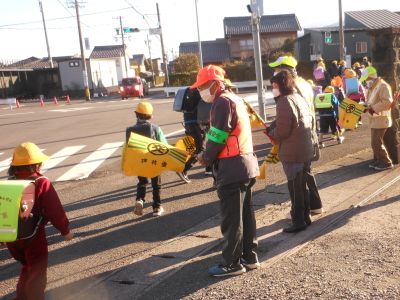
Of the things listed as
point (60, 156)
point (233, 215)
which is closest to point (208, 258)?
point (233, 215)

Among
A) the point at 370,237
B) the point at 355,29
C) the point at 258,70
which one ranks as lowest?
the point at 370,237

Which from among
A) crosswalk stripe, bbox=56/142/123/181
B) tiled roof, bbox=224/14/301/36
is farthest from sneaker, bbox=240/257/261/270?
tiled roof, bbox=224/14/301/36

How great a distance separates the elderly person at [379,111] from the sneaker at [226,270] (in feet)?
13.1

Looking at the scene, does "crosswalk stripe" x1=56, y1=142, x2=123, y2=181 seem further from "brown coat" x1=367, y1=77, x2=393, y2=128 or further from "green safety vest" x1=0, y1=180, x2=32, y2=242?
"green safety vest" x1=0, y1=180, x2=32, y2=242

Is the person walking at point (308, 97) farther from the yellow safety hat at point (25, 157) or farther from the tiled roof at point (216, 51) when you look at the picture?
the tiled roof at point (216, 51)

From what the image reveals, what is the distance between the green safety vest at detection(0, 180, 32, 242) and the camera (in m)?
3.24

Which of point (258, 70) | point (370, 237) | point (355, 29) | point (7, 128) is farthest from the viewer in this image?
point (355, 29)

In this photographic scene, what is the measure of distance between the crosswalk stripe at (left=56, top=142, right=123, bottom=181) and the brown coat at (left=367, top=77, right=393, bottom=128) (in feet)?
18.4

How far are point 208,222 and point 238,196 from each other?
5.75 feet

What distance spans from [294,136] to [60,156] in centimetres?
829

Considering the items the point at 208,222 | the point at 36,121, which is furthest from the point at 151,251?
the point at 36,121

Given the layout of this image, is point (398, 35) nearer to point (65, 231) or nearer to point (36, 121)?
point (65, 231)

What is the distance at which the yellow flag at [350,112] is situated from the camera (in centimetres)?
793

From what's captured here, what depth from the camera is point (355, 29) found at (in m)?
41.4
